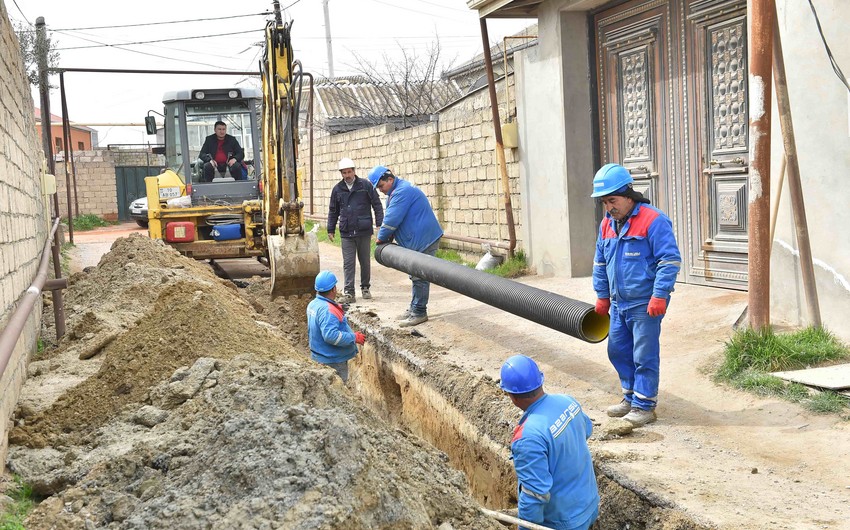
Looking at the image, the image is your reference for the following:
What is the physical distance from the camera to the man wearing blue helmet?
13.1 ft

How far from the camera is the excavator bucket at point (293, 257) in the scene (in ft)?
34.4

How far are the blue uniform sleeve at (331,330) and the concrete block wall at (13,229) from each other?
2.12 meters

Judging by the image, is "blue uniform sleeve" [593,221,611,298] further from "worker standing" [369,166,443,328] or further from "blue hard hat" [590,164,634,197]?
"worker standing" [369,166,443,328]

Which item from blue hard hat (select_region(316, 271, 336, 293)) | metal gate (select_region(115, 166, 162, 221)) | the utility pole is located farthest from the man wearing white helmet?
the utility pole

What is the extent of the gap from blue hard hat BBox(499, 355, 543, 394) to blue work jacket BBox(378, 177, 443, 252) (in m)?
5.29

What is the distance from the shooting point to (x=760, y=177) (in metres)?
6.35

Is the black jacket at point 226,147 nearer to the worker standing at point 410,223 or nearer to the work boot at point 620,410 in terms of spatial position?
the worker standing at point 410,223

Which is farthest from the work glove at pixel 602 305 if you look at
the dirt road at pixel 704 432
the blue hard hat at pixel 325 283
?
the blue hard hat at pixel 325 283

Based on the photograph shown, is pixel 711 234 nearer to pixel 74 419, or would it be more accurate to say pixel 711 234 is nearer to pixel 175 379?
pixel 175 379

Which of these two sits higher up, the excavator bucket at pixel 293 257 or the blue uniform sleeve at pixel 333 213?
the blue uniform sleeve at pixel 333 213

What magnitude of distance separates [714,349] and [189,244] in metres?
8.88

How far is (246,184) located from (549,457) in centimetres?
1083

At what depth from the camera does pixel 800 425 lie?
514cm

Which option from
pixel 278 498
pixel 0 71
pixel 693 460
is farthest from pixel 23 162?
pixel 693 460
